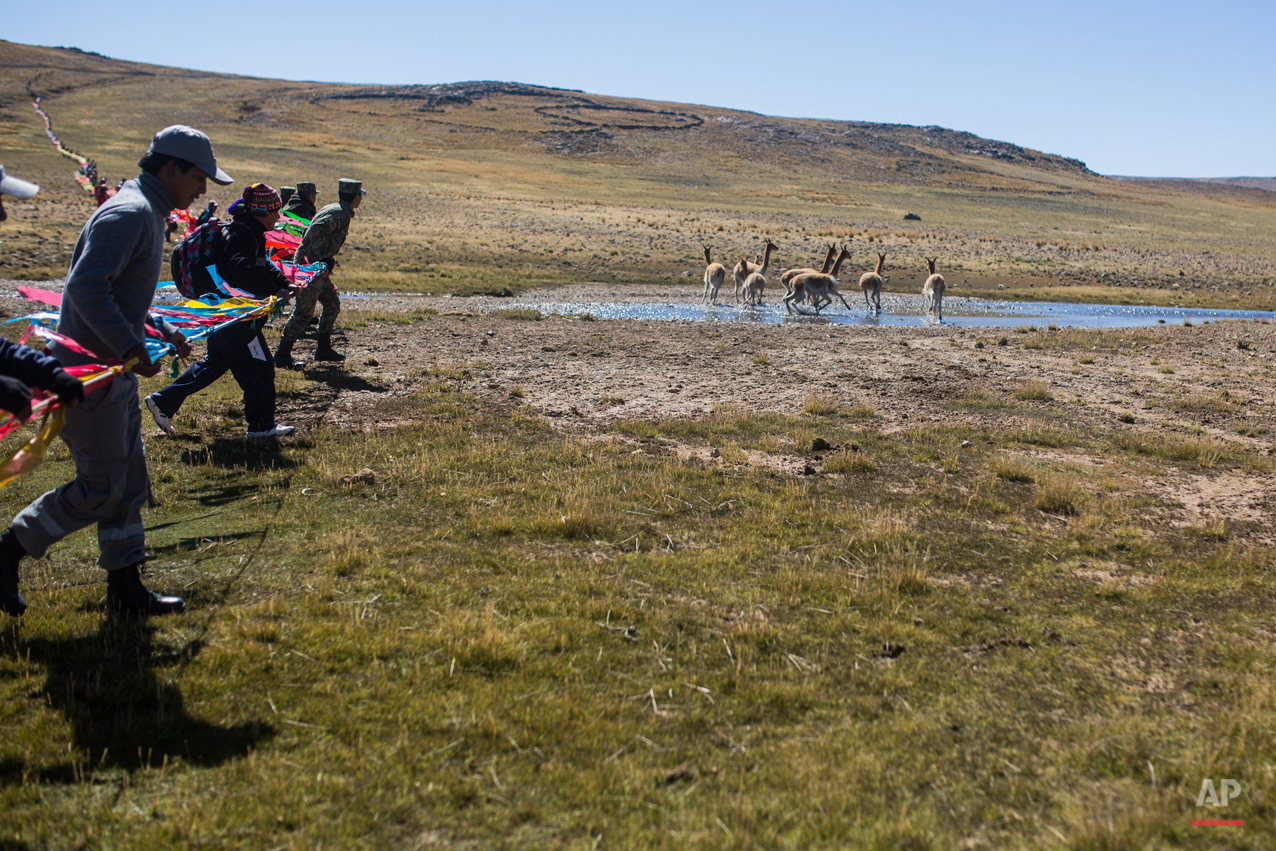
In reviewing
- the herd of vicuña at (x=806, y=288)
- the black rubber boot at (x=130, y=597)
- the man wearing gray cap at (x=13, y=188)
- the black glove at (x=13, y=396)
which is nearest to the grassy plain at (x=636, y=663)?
the black rubber boot at (x=130, y=597)

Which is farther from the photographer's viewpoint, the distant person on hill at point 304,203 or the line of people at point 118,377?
the distant person on hill at point 304,203

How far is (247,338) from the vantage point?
27.4 ft

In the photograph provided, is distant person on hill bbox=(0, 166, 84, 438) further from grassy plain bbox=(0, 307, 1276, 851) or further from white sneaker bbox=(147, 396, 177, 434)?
white sneaker bbox=(147, 396, 177, 434)

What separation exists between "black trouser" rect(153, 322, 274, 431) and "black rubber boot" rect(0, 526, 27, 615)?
4115mm

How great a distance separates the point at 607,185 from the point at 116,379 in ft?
227

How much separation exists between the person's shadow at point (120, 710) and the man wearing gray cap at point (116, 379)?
439 mm

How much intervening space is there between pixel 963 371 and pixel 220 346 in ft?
38.1

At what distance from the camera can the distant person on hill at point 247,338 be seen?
8.35 m

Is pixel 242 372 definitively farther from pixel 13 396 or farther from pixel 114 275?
pixel 13 396

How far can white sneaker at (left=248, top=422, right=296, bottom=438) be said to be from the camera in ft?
28.5

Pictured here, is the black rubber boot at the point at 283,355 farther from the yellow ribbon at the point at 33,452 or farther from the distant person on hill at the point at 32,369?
the distant person on hill at the point at 32,369

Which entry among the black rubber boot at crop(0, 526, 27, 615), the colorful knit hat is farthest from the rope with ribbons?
the colorful knit hat

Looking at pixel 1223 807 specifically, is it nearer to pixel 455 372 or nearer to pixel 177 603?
pixel 177 603

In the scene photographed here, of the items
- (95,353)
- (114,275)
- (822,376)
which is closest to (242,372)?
(95,353)
